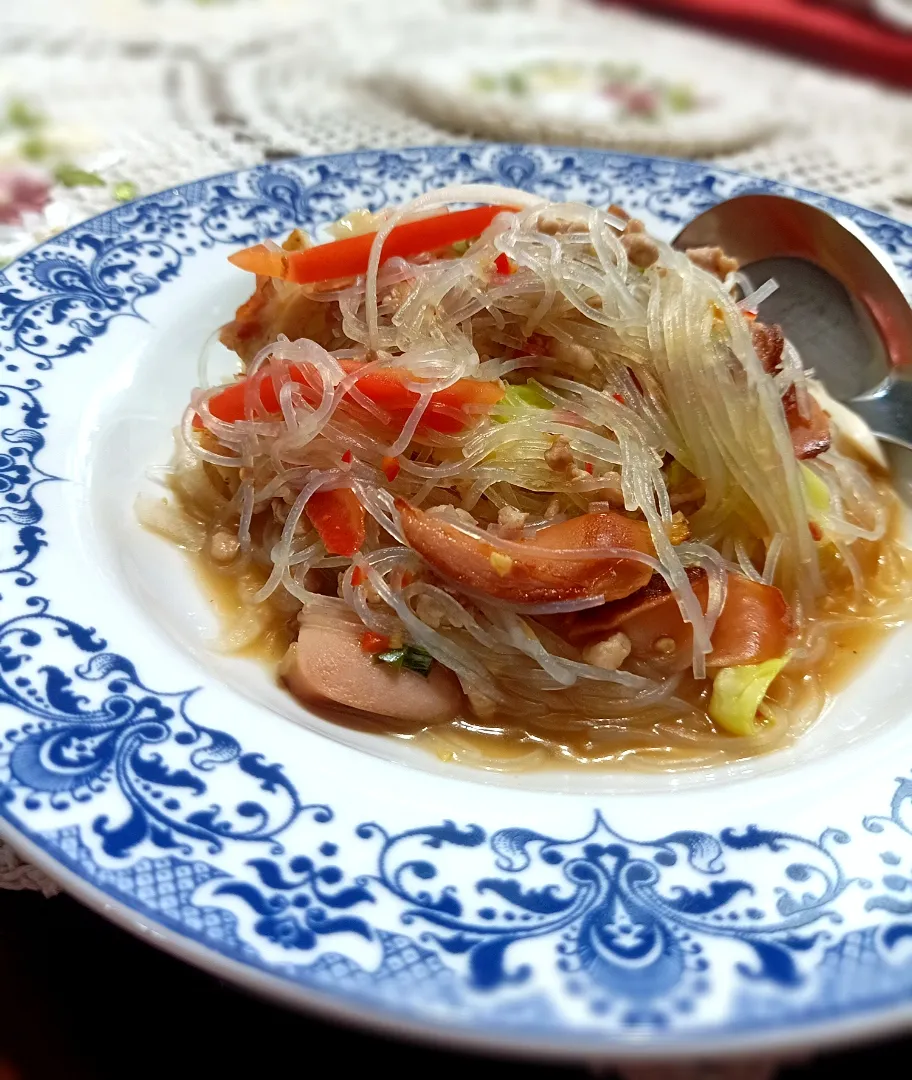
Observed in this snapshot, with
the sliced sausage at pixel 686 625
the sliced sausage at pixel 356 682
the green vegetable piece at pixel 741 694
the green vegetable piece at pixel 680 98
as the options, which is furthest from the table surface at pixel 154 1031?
the green vegetable piece at pixel 680 98

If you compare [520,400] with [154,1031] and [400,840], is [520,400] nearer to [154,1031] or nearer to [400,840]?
[400,840]

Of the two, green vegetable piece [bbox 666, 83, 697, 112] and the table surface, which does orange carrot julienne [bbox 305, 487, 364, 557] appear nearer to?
the table surface

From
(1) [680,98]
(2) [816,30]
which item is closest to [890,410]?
(1) [680,98]

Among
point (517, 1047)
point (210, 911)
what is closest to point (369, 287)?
point (210, 911)

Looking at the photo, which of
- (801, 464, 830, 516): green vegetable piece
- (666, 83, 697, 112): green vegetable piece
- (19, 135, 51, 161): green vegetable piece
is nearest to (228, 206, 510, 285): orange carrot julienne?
(801, 464, 830, 516): green vegetable piece

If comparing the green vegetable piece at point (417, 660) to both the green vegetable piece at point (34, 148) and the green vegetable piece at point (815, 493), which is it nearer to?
the green vegetable piece at point (815, 493)
